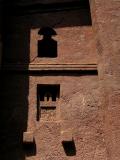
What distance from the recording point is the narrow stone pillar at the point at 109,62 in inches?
258

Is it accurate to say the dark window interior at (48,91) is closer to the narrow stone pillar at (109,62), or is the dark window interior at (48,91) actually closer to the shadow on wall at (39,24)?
the shadow on wall at (39,24)

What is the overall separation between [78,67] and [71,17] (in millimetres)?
1099

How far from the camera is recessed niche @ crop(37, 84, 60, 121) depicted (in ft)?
24.2

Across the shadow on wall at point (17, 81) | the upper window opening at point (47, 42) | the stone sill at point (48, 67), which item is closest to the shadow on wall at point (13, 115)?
the shadow on wall at point (17, 81)

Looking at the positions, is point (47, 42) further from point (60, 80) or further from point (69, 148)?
point (69, 148)

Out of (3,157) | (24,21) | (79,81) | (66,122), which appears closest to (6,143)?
(3,157)

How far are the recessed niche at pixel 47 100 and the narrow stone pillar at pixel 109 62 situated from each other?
84 cm

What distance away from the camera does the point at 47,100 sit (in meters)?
7.52

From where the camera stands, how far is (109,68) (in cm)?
707

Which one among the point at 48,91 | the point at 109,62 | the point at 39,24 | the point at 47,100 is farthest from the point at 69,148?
the point at 39,24

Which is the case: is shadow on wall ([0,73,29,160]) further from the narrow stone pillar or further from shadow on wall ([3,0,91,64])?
the narrow stone pillar

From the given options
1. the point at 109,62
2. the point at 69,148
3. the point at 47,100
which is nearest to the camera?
the point at 69,148

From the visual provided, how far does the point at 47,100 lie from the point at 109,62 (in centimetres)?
117

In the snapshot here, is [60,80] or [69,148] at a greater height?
[60,80]
